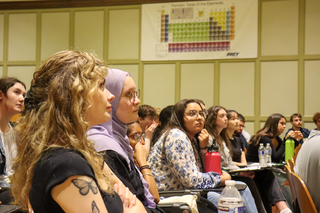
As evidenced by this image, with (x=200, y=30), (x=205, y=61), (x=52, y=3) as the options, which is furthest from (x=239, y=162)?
(x=52, y=3)

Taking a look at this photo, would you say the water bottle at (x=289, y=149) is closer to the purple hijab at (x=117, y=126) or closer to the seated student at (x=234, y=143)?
the seated student at (x=234, y=143)

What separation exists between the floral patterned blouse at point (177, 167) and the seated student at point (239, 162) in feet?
2.85

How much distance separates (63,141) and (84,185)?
0.52 ft

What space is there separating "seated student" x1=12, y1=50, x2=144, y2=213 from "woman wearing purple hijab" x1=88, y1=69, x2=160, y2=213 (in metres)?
0.36

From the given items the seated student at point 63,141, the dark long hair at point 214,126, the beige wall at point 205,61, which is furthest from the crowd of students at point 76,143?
the beige wall at point 205,61

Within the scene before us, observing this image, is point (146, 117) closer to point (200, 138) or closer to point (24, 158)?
point (200, 138)

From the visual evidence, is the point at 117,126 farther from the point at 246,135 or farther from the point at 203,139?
the point at 246,135

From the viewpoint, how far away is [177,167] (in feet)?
7.67

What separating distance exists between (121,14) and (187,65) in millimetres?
1765

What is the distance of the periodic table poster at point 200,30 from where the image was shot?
6.15 metres

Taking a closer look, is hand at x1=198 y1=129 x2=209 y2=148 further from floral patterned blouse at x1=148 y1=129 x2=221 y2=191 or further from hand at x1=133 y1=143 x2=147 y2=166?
hand at x1=133 y1=143 x2=147 y2=166

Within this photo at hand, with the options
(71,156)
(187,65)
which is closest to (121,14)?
(187,65)

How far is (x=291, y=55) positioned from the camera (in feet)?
20.0

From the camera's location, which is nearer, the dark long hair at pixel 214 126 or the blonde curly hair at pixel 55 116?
the blonde curly hair at pixel 55 116
